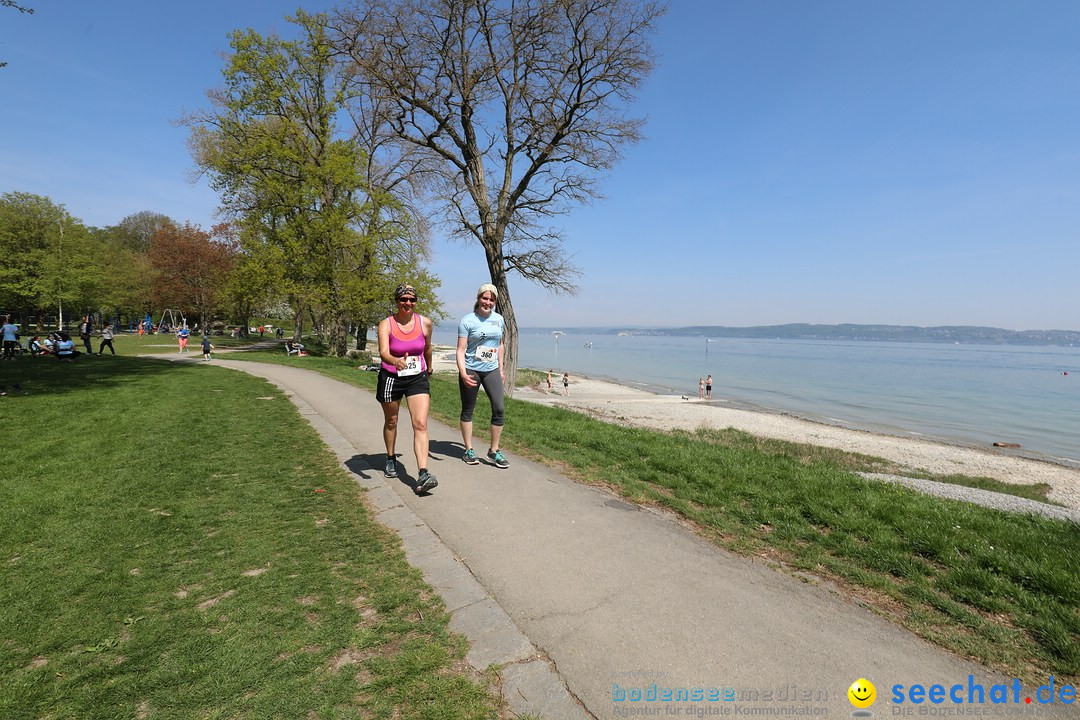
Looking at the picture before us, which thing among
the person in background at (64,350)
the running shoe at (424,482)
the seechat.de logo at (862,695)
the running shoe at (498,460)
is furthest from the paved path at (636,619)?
the person in background at (64,350)

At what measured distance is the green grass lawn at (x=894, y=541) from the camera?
271 cm

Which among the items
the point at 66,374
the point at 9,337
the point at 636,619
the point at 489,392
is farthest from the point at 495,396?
the point at 9,337

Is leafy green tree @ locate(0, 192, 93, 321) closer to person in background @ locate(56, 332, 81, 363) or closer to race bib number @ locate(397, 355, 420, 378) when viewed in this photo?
person in background @ locate(56, 332, 81, 363)

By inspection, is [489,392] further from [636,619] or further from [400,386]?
[636,619]

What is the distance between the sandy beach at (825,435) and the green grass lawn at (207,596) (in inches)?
488

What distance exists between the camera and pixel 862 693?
7.38ft

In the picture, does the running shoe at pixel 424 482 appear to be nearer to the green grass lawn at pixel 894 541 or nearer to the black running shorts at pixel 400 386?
the black running shorts at pixel 400 386

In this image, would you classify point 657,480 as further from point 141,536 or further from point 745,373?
point 745,373

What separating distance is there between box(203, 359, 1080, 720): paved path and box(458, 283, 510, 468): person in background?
55.0 inches

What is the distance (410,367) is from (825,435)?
63.2ft

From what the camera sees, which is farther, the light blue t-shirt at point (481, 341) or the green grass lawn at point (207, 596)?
the light blue t-shirt at point (481, 341)

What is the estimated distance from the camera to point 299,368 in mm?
18797

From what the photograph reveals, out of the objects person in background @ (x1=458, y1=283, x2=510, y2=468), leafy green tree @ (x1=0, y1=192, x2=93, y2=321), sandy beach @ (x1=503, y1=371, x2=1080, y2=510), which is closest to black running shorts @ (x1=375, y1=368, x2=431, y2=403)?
person in background @ (x1=458, y1=283, x2=510, y2=468)

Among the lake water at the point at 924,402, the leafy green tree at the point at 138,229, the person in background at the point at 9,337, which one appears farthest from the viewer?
the leafy green tree at the point at 138,229
